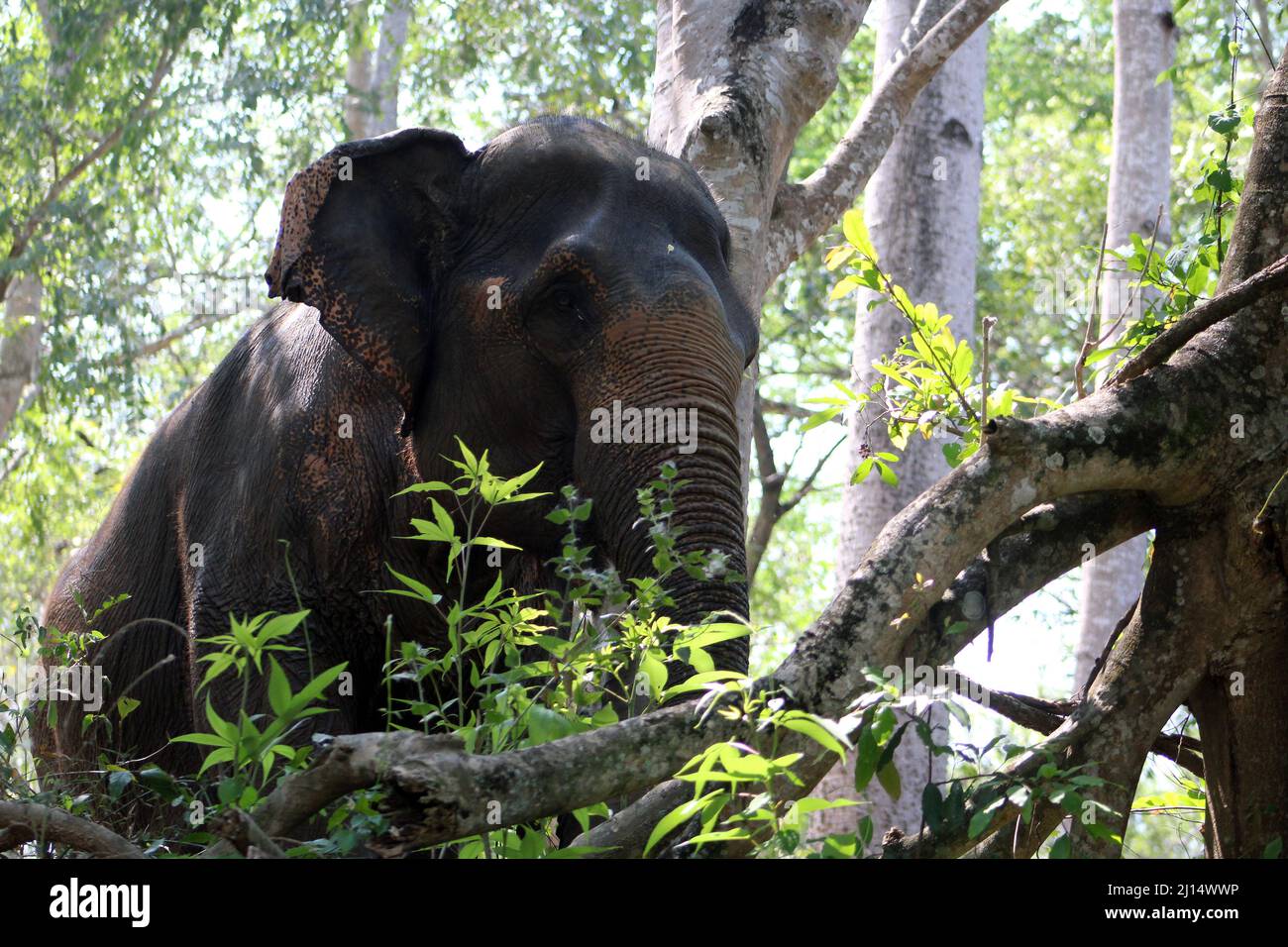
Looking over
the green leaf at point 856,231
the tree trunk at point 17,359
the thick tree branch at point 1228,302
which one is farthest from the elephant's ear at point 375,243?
the tree trunk at point 17,359

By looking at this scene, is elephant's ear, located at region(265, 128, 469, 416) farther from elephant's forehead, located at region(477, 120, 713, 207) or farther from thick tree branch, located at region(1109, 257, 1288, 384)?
thick tree branch, located at region(1109, 257, 1288, 384)

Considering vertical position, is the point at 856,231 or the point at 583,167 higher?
the point at 583,167

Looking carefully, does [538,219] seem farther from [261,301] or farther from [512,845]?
[261,301]

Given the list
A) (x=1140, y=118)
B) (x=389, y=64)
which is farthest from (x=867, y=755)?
(x=389, y=64)

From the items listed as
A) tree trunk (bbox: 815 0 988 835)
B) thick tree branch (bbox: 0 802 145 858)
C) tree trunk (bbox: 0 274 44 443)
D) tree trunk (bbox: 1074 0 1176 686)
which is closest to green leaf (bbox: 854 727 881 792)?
thick tree branch (bbox: 0 802 145 858)

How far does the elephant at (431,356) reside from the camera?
14.8 feet

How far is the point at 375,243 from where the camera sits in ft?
15.8

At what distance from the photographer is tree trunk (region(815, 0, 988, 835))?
895cm

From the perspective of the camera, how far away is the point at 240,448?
5113mm

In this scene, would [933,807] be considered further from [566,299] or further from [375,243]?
[375,243]

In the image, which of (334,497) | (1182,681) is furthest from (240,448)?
(1182,681)

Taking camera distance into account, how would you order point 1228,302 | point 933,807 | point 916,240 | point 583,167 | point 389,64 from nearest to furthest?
1. point 933,807
2. point 1228,302
3. point 583,167
4. point 916,240
5. point 389,64

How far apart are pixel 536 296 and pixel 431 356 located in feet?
1.39

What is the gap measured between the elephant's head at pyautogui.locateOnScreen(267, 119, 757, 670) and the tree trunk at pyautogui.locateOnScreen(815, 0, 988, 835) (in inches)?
160
